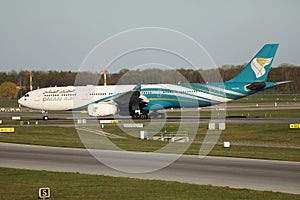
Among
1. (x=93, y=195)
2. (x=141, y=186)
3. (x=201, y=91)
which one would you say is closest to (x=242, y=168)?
(x=141, y=186)

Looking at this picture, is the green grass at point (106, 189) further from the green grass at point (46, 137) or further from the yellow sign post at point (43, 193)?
the green grass at point (46, 137)

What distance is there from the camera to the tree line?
3402 inches

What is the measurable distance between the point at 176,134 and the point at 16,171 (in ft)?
70.2

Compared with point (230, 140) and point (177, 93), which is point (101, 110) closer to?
point (177, 93)

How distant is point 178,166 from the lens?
75.2ft

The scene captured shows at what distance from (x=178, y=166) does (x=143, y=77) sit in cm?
6043

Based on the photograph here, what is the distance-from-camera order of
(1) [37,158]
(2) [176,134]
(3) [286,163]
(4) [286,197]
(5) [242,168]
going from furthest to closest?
1. (2) [176,134]
2. (1) [37,158]
3. (3) [286,163]
4. (5) [242,168]
5. (4) [286,197]

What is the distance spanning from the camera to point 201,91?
5650 centimetres

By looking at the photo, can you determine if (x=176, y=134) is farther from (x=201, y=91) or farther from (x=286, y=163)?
(x=286, y=163)

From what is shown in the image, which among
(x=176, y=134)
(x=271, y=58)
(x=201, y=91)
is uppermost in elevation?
(x=271, y=58)

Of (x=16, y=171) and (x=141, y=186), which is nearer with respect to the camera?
(x=141, y=186)

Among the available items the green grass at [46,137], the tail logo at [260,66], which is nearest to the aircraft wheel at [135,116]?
the green grass at [46,137]

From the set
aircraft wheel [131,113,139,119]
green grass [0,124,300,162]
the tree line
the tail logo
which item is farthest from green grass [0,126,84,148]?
the tree line

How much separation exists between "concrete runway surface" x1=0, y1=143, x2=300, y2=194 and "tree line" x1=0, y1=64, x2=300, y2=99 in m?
45.9
